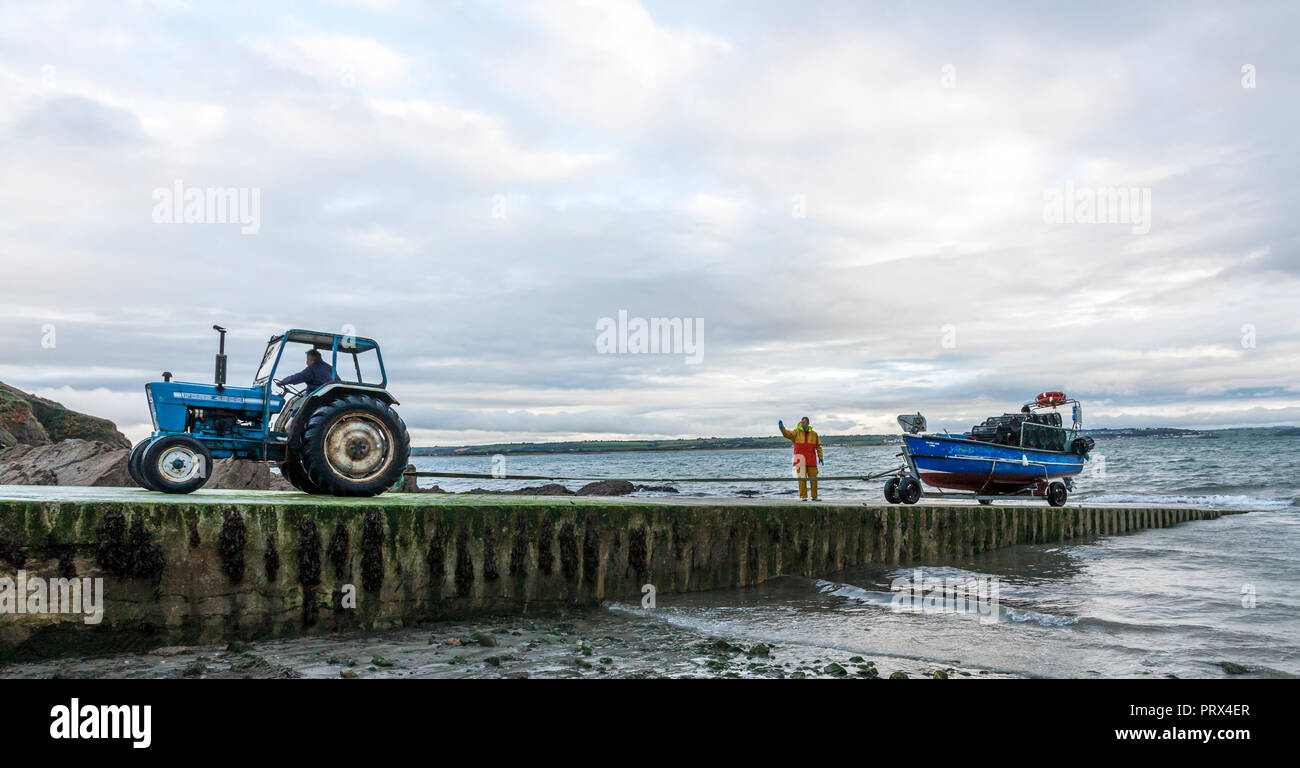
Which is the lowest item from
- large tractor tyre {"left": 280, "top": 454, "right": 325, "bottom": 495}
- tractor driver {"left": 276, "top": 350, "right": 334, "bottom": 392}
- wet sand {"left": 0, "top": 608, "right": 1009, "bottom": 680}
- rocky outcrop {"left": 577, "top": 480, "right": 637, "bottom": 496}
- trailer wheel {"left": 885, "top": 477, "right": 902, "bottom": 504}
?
rocky outcrop {"left": 577, "top": 480, "right": 637, "bottom": 496}

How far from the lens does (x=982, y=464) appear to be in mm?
21125

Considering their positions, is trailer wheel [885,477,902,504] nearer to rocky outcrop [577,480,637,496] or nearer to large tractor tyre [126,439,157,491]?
large tractor tyre [126,439,157,491]

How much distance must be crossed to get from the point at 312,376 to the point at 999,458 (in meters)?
19.0

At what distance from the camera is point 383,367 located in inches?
444

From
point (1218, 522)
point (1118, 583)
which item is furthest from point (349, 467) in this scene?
point (1218, 522)

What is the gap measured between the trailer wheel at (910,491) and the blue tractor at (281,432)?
42.5 ft

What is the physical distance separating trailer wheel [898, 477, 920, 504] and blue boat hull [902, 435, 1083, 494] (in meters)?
0.96

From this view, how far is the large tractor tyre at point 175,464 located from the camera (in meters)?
9.63

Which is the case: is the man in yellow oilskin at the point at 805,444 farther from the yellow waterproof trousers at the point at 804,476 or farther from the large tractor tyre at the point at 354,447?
the large tractor tyre at the point at 354,447

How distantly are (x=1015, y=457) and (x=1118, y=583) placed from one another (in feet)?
27.1

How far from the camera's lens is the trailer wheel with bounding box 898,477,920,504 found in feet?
61.1

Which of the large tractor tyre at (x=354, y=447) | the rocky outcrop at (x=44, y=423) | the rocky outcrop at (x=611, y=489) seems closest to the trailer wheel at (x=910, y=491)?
the large tractor tyre at (x=354, y=447)

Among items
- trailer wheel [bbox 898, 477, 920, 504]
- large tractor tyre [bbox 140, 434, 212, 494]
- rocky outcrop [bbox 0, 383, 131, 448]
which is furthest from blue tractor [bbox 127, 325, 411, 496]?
rocky outcrop [bbox 0, 383, 131, 448]
